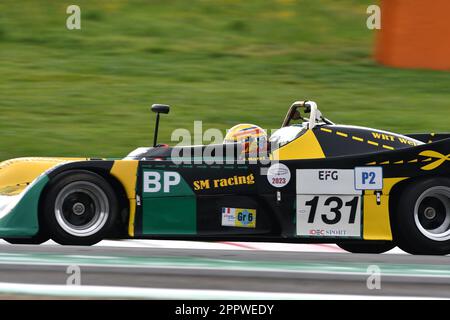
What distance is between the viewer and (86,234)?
6988 mm

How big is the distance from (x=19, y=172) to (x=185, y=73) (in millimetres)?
6917

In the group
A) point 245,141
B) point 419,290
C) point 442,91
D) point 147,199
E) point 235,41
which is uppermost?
point 235,41

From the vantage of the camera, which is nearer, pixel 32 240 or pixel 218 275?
pixel 218 275

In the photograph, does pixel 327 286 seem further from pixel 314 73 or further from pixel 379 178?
pixel 314 73

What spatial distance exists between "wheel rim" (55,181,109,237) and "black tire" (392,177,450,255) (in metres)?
2.29

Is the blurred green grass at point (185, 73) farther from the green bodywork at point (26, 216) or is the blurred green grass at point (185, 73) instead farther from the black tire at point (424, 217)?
the black tire at point (424, 217)

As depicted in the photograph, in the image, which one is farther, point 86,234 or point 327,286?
point 86,234

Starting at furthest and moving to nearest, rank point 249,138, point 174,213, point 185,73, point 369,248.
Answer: point 185,73, point 369,248, point 249,138, point 174,213

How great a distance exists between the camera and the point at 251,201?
6992 millimetres

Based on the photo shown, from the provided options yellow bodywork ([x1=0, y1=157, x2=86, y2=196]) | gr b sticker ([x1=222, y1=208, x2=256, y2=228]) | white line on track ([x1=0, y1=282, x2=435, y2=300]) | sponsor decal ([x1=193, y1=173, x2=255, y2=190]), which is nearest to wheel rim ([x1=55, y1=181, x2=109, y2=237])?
sponsor decal ([x1=193, y1=173, x2=255, y2=190])

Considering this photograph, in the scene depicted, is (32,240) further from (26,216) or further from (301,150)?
(301,150)

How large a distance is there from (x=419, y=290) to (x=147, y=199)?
2.43 m

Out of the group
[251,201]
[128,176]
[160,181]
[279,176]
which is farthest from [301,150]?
[128,176]

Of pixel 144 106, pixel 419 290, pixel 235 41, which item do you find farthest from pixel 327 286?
pixel 235 41
